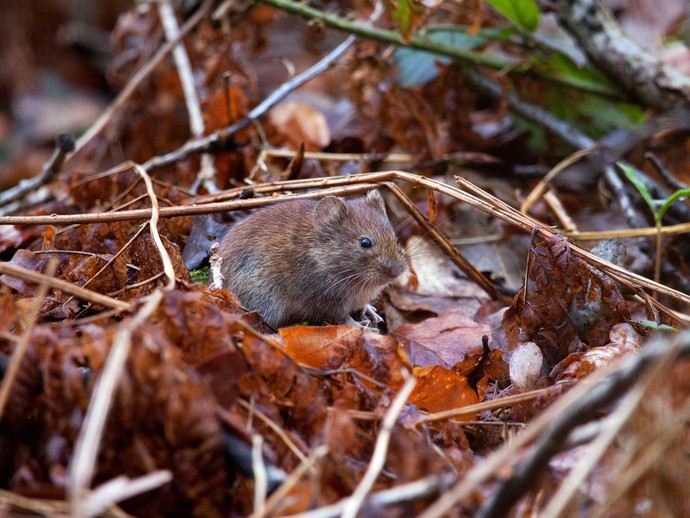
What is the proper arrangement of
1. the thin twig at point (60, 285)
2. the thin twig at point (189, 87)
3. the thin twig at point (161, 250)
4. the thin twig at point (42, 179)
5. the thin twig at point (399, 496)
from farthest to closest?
1. the thin twig at point (189, 87)
2. the thin twig at point (42, 179)
3. the thin twig at point (161, 250)
4. the thin twig at point (60, 285)
5. the thin twig at point (399, 496)

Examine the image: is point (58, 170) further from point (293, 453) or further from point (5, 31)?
point (5, 31)

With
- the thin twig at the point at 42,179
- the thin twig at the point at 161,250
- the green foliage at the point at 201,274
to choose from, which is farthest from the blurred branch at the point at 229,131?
the green foliage at the point at 201,274

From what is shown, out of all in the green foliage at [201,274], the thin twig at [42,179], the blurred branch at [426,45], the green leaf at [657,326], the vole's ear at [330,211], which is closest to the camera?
the green leaf at [657,326]

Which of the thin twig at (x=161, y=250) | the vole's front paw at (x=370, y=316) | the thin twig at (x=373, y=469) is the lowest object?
the vole's front paw at (x=370, y=316)


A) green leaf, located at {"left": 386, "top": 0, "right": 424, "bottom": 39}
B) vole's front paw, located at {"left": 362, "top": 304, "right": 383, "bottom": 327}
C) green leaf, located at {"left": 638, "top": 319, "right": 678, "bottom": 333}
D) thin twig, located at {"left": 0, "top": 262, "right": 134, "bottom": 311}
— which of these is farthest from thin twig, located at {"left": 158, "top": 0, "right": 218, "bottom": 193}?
green leaf, located at {"left": 638, "top": 319, "right": 678, "bottom": 333}

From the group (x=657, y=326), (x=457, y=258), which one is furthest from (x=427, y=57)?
(x=657, y=326)

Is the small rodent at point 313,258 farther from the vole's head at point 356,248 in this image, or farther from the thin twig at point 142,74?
the thin twig at point 142,74

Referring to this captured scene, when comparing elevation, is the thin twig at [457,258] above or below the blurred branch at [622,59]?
below

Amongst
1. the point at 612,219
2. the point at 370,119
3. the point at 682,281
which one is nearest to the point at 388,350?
the point at 682,281
